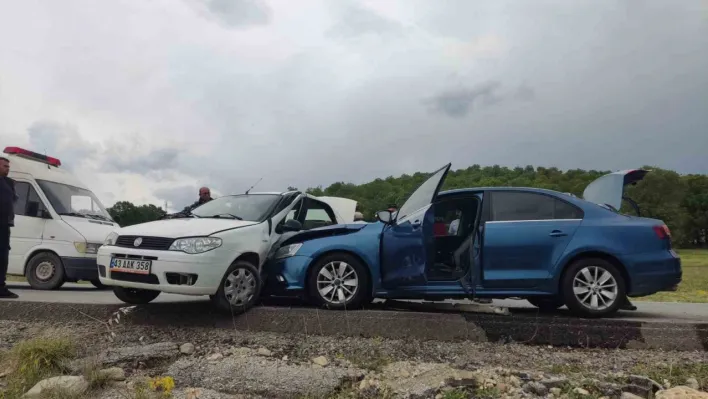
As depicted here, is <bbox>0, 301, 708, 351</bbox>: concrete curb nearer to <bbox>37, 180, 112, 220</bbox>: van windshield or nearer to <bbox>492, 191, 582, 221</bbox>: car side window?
<bbox>492, 191, 582, 221</bbox>: car side window

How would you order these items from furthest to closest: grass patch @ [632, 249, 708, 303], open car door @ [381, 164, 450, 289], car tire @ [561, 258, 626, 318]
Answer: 1. grass patch @ [632, 249, 708, 303]
2. open car door @ [381, 164, 450, 289]
3. car tire @ [561, 258, 626, 318]

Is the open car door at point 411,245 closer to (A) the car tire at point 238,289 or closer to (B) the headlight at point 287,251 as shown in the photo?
(B) the headlight at point 287,251

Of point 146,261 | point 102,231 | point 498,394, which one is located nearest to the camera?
point 498,394

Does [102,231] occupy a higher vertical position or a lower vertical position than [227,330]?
higher

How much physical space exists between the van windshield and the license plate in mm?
4518

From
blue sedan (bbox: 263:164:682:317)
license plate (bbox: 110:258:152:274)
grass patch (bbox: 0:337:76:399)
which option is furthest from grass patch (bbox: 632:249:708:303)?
grass patch (bbox: 0:337:76:399)

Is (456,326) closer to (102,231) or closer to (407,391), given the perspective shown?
(407,391)

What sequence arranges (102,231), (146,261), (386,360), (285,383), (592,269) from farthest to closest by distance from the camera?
1. (102,231)
2. (592,269)
3. (146,261)
4. (386,360)
5. (285,383)

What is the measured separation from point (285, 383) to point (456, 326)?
225 cm

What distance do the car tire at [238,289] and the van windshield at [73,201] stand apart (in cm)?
523

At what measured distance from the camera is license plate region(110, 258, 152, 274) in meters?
5.56

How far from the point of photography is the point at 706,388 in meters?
4.39

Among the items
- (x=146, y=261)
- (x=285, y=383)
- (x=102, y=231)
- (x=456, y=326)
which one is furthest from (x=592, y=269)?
(x=102, y=231)

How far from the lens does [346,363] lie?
493 cm
